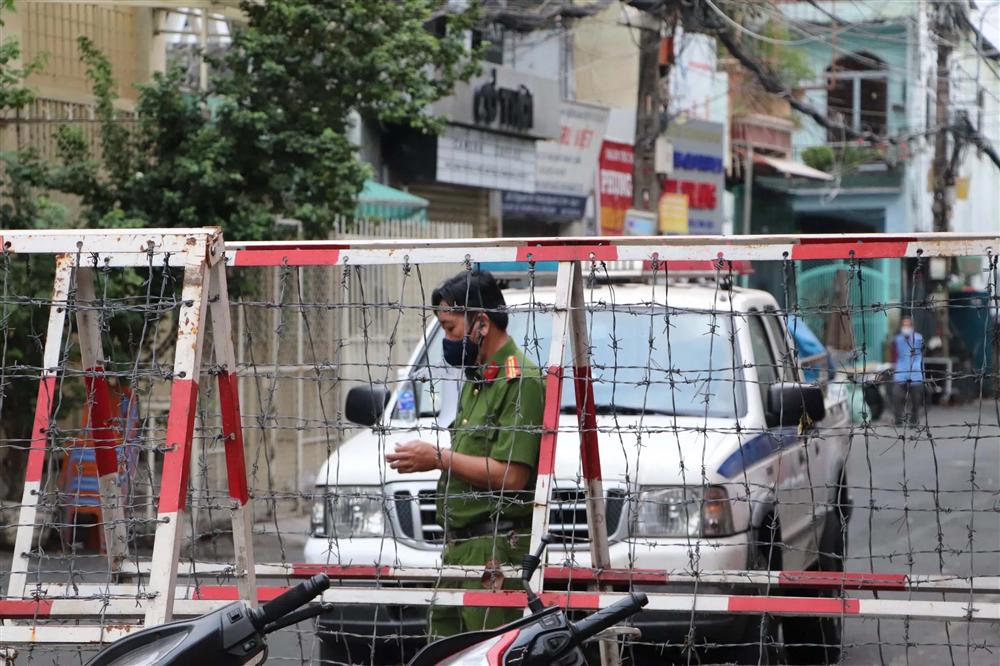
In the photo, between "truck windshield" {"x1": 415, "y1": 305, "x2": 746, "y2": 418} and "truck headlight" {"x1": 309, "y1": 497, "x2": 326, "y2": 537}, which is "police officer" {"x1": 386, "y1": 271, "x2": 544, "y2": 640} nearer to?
"truck headlight" {"x1": 309, "y1": 497, "x2": 326, "y2": 537}

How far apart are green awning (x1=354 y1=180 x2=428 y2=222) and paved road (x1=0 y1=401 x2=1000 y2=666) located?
5.00 meters

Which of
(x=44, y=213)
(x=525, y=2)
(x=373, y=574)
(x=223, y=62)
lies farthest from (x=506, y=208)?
(x=373, y=574)

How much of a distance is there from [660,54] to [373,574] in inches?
578

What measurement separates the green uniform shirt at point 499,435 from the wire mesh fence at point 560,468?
0.01 m

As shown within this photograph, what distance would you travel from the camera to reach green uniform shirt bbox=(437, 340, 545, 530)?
15.8ft

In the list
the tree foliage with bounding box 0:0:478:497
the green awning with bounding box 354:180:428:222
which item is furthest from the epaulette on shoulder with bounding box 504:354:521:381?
the green awning with bounding box 354:180:428:222

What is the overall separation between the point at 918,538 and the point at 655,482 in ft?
22.6

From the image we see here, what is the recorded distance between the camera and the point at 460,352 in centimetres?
506

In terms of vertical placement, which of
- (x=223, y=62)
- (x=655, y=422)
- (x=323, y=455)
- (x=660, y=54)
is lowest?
(x=323, y=455)

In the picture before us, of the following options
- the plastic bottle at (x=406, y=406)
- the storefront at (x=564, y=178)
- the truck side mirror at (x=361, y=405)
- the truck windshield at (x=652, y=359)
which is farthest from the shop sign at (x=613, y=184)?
the truck side mirror at (x=361, y=405)

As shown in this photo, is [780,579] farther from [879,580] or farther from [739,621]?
[739,621]

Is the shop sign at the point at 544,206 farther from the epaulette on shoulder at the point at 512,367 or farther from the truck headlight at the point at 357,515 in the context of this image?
the epaulette on shoulder at the point at 512,367

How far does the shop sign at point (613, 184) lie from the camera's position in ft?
77.2

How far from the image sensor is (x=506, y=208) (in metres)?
20.9
